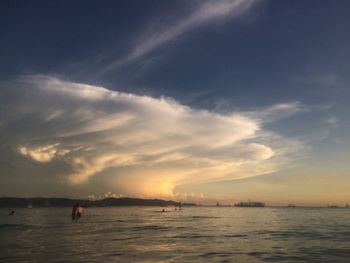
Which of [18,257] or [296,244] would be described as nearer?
[18,257]

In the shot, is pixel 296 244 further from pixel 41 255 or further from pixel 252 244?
pixel 41 255

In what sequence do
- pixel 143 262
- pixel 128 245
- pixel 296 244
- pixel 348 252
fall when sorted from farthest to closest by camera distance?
1. pixel 296 244
2. pixel 128 245
3. pixel 348 252
4. pixel 143 262

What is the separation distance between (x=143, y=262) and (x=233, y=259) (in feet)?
20.5

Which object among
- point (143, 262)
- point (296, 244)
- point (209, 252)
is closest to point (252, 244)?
point (296, 244)

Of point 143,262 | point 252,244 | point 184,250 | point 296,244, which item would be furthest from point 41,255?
point 296,244

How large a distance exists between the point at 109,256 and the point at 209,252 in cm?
779

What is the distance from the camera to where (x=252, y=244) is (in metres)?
36.2

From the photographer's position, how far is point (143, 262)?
82.3 feet

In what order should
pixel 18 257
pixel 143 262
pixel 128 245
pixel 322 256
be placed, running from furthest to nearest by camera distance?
pixel 128 245
pixel 322 256
pixel 18 257
pixel 143 262

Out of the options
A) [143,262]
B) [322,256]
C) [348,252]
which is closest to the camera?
[143,262]

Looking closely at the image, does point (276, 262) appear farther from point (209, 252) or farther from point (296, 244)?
point (296, 244)

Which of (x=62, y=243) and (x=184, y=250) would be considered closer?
(x=184, y=250)

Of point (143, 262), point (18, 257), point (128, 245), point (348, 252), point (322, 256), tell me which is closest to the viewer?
point (143, 262)

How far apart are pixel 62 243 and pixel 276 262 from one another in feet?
64.8
